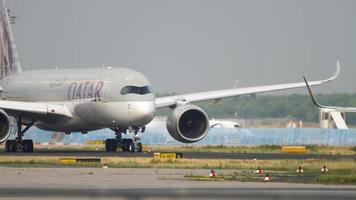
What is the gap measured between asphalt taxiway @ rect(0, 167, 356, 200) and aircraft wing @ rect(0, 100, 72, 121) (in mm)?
19874

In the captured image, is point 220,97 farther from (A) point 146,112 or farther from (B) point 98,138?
(B) point 98,138

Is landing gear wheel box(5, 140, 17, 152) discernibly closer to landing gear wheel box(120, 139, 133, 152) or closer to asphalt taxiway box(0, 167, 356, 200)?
landing gear wheel box(120, 139, 133, 152)

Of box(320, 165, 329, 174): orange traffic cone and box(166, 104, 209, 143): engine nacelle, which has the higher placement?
box(166, 104, 209, 143): engine nacelle

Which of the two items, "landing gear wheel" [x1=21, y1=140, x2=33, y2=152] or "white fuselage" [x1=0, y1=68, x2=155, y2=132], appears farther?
"landing gear wheel" [x1=21, y1=140, x2=33, y2=152]

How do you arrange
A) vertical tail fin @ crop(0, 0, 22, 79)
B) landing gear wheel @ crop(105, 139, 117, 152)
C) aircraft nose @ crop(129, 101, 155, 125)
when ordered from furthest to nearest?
vertical tail fin @ crop(0, 0, 22, 79), landing gear wheel @ crop(105, 139, 117, 152), aircraft nose @ crop(129, 101, 155, 125)

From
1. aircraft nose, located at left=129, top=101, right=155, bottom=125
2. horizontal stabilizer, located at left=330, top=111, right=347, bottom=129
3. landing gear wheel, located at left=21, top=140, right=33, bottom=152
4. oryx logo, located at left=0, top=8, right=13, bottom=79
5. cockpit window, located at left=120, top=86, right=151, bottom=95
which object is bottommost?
landing gear wheel, located at left=21, top=140, right=33, bottom=152

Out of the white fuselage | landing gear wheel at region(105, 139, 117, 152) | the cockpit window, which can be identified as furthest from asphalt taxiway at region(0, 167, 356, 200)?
landing gear wheel at region(105, 139, 117, 152)

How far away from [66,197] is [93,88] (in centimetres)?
3644

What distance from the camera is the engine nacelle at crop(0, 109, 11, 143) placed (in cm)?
6340

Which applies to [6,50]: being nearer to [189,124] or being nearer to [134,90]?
[134,90]

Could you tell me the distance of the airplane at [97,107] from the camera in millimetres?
66812

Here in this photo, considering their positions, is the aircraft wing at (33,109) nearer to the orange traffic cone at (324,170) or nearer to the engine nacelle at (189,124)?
the engine nacelle at (189,124)

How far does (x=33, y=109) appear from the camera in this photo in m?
66.8

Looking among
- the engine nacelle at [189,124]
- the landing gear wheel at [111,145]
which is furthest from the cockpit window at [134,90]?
the landing gear wheel at [111,145]
